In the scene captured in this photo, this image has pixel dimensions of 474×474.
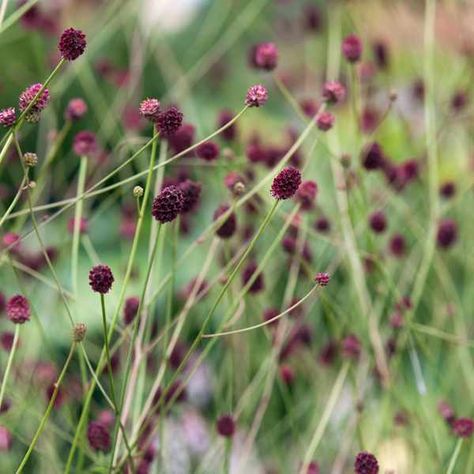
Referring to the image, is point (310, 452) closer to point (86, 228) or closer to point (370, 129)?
point (86, 228)

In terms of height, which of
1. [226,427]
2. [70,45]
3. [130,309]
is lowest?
[226,427]

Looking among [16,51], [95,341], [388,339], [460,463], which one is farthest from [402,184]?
[16,51]

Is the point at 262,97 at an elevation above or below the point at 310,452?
above

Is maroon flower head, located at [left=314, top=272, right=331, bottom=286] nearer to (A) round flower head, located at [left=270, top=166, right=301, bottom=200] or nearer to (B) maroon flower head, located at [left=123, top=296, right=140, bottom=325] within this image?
(A) round flower head, located at [left=270, top=166, right=301, bottom=200]

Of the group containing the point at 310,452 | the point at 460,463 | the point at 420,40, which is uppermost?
the point at 420,40

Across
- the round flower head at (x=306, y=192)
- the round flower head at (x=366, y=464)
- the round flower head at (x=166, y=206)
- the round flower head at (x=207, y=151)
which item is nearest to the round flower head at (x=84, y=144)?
the round flower head at (x=207, y=151)

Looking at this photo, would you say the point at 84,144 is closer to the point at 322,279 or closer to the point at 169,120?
the point at 169,120

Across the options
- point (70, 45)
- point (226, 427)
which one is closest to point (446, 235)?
point (226, 427)
